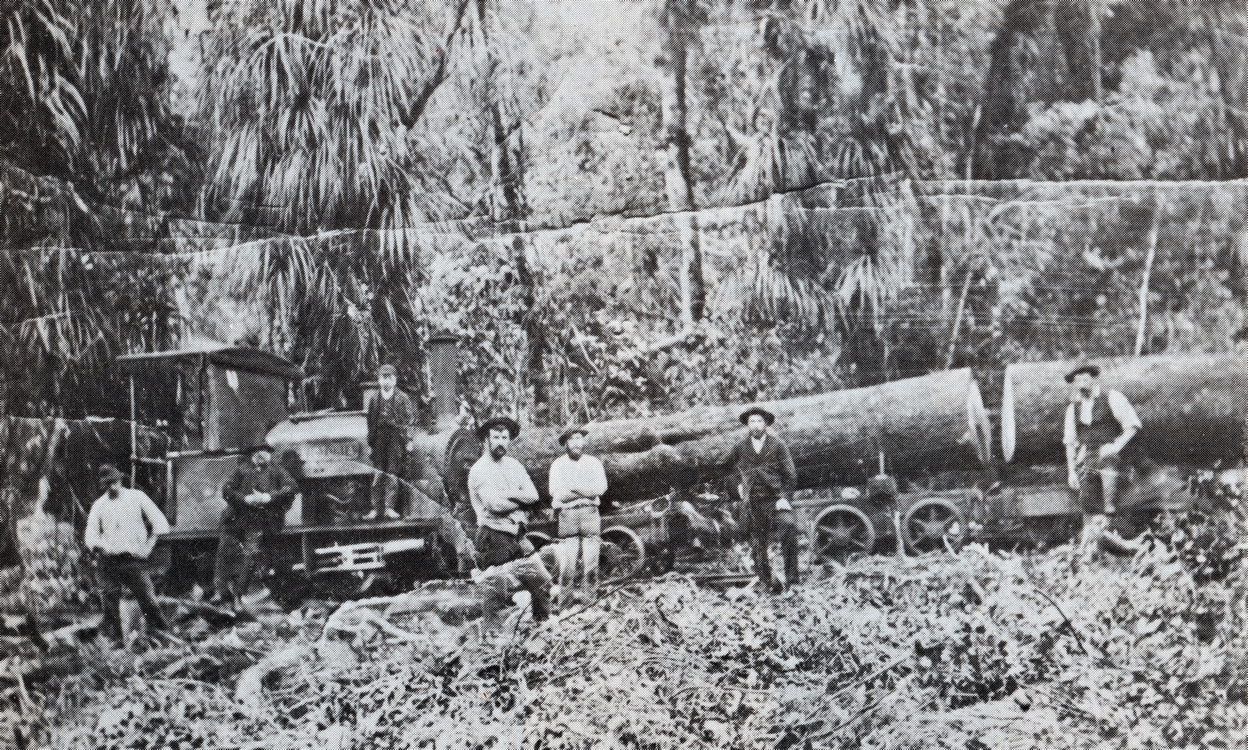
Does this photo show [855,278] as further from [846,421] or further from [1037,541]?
[1037,541]

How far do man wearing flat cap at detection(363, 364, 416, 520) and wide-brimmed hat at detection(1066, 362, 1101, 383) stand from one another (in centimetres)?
362

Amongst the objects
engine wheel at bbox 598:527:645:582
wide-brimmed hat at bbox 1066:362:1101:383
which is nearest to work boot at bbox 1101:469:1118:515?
wide-brimmed hat at bbox 1066:362:1101:383

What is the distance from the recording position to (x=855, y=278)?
5.81 meters

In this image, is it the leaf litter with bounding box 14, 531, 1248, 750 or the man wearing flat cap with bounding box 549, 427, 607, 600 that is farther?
the man wearing flat cap with bounding box 549, 427, 607, 600

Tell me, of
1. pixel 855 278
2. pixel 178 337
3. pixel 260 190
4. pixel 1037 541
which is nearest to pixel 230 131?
pixel 260 190

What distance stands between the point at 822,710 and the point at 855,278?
2.33 metres

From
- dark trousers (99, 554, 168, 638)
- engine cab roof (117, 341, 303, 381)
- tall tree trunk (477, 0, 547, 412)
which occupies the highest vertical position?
tall tree trunk (477, 0, 547, 412)

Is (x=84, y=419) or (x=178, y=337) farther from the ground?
(x=178, y=337)

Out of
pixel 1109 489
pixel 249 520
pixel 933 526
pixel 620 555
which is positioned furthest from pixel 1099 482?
pixel 249 520

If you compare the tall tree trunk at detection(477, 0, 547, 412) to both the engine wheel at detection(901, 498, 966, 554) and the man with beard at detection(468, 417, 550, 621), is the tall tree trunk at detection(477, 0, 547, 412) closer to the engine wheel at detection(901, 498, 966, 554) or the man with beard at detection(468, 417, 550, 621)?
the man with beard at detection(468, 417, 550, 621)

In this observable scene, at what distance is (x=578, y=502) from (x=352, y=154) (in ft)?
7.44

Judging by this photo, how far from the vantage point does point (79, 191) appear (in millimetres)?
5656

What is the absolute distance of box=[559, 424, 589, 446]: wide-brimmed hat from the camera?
5692 mm

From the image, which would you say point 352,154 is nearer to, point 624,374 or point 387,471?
point 387,471
